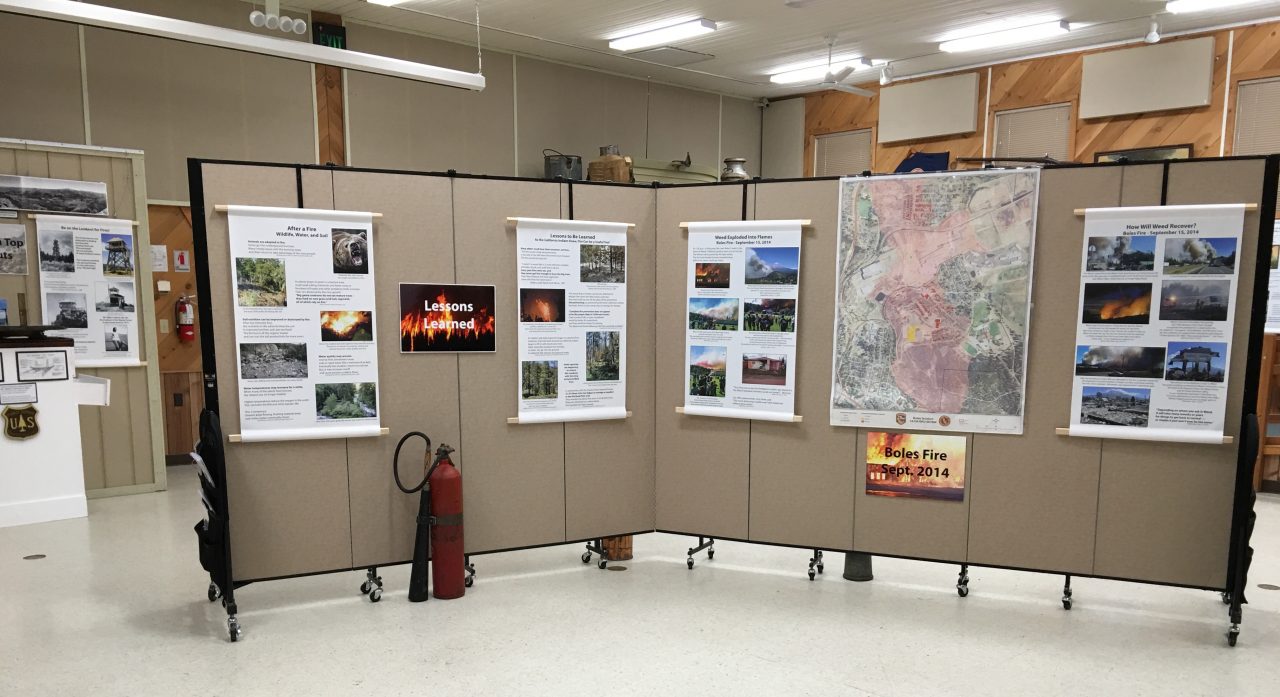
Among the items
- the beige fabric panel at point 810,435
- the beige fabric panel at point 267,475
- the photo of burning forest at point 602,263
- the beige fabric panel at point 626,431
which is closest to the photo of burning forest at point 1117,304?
the beige fabric panel at point 810,435

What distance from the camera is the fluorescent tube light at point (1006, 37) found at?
7.92 m

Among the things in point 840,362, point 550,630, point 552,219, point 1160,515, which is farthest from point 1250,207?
point 550,630

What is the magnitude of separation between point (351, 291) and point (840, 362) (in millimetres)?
2775

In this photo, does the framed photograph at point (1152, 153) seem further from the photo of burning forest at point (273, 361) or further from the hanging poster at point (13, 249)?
the hanging poster at point (13, 249)

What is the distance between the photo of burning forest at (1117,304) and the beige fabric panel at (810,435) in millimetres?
1305

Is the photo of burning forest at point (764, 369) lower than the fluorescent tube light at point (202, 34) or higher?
lower

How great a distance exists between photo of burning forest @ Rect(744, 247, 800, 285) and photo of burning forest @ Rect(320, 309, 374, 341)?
2181 mm

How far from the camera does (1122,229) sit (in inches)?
152

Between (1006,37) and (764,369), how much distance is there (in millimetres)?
6047

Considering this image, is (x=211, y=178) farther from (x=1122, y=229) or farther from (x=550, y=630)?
(x=1122, y=229)

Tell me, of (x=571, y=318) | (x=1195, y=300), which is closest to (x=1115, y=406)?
(x=1195, y=300)

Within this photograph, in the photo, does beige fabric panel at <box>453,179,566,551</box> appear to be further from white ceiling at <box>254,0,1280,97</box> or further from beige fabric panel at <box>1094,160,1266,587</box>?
white ceiling at <box>254,0,1280,97</box>

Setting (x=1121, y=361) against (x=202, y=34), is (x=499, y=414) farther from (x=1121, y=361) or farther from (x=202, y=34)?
(x=202, y=34)

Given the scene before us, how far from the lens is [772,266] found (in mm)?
4418
